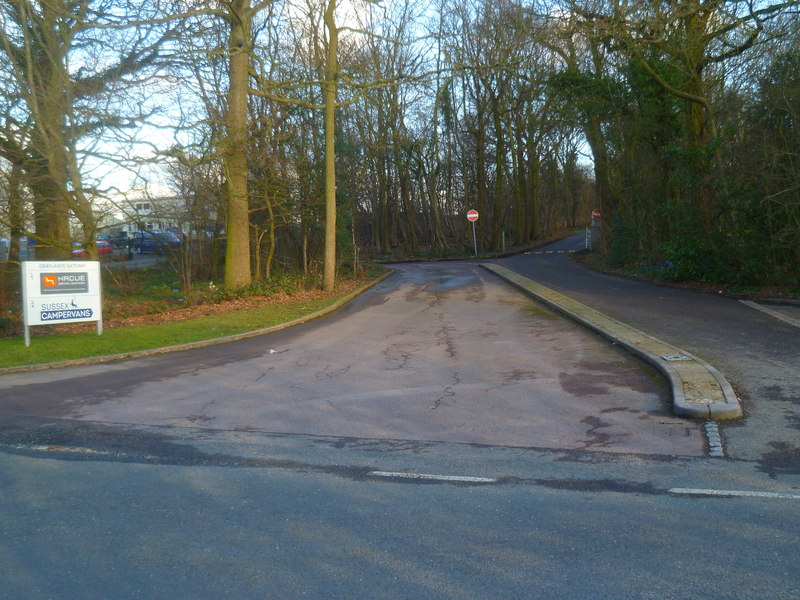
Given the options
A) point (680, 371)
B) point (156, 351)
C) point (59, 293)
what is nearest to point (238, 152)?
point (59, 293)

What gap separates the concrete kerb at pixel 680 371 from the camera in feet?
25.7

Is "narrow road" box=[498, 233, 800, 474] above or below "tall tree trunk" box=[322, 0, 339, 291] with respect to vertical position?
below

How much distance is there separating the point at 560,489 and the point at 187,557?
3.00 metres

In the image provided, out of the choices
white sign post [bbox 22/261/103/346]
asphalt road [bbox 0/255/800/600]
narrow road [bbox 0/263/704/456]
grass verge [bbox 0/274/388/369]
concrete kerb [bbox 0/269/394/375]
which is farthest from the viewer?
white sign post [bbox 22/261/103/346]

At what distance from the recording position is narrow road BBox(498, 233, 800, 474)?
698 centimetres

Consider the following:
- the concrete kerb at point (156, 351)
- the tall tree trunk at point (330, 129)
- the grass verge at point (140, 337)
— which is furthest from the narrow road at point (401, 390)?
the tall tree trunk at point (330, 129)

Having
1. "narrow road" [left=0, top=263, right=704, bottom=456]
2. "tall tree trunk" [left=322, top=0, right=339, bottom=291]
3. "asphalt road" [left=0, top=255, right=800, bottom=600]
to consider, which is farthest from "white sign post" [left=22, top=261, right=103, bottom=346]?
"tall tree trunk" [left=322, top=0, right=339, bottom=291]

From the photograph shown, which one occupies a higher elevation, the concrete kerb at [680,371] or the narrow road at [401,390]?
the concrete kerb at [680,371]

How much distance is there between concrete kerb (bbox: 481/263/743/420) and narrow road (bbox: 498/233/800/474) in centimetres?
25

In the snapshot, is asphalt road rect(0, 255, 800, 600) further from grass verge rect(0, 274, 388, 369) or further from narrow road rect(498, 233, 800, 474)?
grass verge rect(0, 274, 388, 369)

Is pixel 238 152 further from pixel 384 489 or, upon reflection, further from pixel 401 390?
pixel 384 489

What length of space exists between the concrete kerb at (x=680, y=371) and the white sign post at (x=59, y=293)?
10.9 metres

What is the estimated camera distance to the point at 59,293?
15086 mm

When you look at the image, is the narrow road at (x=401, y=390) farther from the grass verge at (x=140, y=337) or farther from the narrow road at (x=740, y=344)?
the grass verge at (x=140, y=337)
